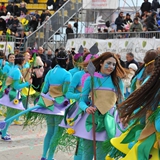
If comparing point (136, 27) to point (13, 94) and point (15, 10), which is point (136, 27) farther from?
point (15, 10)

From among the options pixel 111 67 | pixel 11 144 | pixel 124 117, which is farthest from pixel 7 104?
pixel 124 117

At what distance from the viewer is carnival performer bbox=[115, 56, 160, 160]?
315 cm

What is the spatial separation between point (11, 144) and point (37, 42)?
12681 mm

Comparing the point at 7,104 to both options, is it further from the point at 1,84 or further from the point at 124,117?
the point at 124,117

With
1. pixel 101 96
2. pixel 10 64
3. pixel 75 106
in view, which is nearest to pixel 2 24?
pixel 10 64

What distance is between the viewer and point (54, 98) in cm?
648

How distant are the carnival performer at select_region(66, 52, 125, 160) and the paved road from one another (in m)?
2.09

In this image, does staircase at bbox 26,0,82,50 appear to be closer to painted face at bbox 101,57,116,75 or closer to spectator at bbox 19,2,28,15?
spectator at bbox 19,2,28,15

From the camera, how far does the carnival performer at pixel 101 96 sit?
4.91m

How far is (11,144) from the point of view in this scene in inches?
314

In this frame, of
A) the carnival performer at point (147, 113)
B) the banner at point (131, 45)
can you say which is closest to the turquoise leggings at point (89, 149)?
the carnival performer at point (147, 113)

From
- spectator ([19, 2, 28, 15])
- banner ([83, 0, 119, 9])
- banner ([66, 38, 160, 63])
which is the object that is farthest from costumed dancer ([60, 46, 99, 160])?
spectator ([19, 2, 28, 15])

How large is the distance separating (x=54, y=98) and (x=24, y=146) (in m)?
1.70

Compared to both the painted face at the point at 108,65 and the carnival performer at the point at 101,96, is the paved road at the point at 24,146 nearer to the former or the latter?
the carnival performer at the point at 101,96
